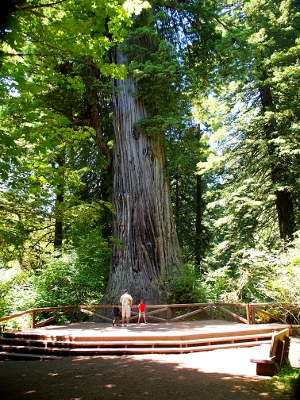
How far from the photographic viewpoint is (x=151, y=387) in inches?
207

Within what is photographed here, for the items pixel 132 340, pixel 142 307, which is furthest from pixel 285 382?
pixel 142 307

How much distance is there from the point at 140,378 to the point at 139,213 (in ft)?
22.3

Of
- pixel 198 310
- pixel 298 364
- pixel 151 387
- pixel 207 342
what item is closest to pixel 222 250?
pixel 198 310

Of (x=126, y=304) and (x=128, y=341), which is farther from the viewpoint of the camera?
(x=126, y=304)

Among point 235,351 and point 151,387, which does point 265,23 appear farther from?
point 151,387

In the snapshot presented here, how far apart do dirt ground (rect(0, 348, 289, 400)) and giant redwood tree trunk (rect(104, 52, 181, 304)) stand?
392cm

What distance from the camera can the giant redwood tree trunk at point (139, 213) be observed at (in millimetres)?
11453

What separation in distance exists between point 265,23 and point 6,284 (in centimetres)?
1443

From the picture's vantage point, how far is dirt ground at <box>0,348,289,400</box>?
489 centimetres

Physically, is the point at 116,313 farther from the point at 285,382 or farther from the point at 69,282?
the point at 285,382

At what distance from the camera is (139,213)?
476 inches

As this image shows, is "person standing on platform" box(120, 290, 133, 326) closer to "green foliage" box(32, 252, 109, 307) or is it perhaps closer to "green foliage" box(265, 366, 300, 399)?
"green foliage" box(32, 252, 109, 307)

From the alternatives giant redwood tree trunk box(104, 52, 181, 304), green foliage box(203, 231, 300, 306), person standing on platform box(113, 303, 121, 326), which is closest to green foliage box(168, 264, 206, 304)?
giant redwood tree trunk box(104, 52, 181, 304)

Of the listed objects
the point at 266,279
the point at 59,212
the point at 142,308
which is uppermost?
the point at 59,212
